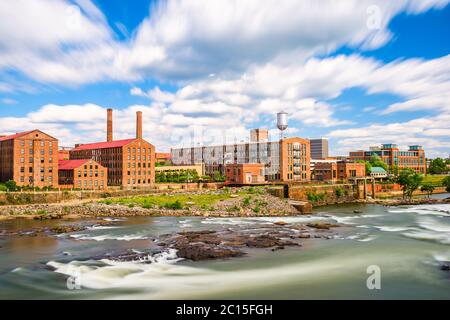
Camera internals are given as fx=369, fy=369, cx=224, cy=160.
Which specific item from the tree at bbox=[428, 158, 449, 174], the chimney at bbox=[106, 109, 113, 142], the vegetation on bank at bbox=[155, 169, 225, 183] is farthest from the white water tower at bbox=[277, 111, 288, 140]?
the tree at bbox=[428, 158, 449, 174]

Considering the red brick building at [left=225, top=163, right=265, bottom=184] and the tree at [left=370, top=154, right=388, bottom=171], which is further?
the tree at [left=370, top=154, right=388, bottom=171]

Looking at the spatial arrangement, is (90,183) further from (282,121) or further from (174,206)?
(282,121)

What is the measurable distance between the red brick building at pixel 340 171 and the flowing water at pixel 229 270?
73.1 m

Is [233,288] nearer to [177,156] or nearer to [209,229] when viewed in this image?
[209,229]

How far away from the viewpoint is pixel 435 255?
33438mm

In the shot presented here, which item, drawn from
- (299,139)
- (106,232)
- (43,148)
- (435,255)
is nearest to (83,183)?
(43,148)

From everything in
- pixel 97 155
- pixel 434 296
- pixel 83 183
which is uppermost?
pixel 97 155

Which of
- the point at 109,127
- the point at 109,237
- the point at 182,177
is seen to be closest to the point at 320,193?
the point at 182,177

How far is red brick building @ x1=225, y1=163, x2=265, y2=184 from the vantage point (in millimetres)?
95312

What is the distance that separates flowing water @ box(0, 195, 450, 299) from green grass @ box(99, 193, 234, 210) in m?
19.0

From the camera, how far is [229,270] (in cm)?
2789

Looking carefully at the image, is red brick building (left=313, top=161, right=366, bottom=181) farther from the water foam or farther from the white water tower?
the water foam

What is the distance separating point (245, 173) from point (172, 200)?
32186 millimetres
